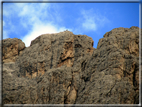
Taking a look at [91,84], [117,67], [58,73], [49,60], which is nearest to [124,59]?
[117,67]

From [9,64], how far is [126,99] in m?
31.0

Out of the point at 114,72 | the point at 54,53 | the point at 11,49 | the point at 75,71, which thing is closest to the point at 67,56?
the point at 54,53

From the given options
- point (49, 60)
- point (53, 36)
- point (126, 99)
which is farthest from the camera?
point (53, 36)

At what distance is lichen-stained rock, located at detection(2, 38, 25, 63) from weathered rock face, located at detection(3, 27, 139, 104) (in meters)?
1.43

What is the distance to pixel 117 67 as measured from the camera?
41.5m

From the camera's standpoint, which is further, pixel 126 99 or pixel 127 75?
pixel 127 75

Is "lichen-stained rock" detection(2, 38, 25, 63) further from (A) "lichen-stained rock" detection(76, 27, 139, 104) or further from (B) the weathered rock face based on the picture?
(A) "lichen-stained rock" detection(76, 27, 139, 104)

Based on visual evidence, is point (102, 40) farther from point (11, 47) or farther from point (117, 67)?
point (11, 47)

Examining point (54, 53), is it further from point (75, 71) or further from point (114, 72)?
point (114, 72)

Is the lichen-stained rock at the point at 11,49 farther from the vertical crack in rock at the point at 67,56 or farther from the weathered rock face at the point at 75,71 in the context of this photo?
the vertical crack in rock at the point at 67,56

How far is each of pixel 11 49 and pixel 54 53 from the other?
41.0 feet

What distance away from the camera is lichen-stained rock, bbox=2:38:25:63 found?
5847 centimetres

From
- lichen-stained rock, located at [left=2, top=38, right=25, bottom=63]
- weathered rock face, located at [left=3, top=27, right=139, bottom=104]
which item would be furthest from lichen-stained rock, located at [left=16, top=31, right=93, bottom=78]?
lichen-stained rock, located at [left=2, top=38, right=25, bottom=63]

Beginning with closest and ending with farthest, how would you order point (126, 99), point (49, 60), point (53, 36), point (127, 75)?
1. point (126, 99)
2. point (127, 75)
3. point (49, 60)
4. point (53, 36)
